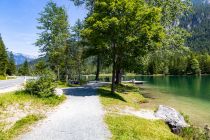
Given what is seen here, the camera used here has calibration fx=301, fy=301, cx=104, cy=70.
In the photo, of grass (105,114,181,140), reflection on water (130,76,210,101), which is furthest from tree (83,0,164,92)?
reflection on water (130,76,210,101)

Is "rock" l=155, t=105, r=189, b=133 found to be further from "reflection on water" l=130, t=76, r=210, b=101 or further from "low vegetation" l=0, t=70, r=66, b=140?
"reflection on water" l=130, t=76, r=210, b=101

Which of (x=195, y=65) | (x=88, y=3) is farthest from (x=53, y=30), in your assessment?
(x=195, y=65)

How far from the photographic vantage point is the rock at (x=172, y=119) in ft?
67.9

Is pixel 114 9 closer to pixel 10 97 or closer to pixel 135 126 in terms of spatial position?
pixel 10 97

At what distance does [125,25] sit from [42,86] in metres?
12.1

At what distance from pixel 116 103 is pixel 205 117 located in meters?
8.63

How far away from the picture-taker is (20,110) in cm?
2120

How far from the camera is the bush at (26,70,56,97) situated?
26000mm

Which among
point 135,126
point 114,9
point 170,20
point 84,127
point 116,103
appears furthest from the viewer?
point 170,20

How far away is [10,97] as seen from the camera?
23141 millimetres

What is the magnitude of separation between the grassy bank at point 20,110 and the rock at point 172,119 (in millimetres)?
8800

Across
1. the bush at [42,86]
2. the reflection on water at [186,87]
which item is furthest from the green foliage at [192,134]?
the reflection on water at [186,87]

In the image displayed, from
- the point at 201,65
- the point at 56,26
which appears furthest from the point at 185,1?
the point at 201,65

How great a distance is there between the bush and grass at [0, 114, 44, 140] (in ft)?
20.4
